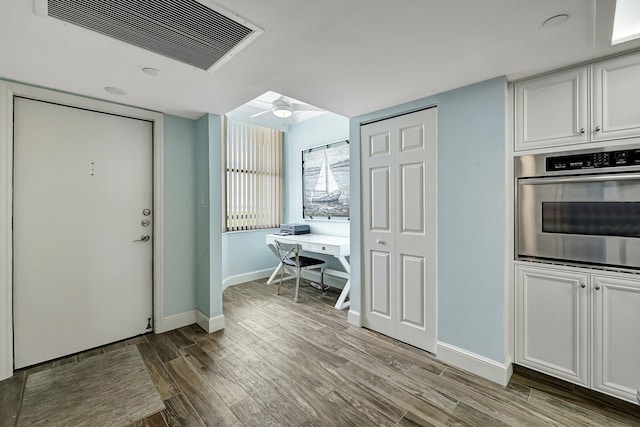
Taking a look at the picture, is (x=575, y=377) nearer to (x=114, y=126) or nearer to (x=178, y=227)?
(x=178, y=227)

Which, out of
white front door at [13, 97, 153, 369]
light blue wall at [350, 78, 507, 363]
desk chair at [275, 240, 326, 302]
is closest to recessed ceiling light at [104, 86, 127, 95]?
white front door at [13, 97, 153, 369]

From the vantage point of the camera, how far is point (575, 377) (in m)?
1.81

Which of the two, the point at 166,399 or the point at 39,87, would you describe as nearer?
the point at 166,399

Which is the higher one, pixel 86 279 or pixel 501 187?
pixel 501 187

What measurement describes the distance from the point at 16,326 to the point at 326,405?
2.43 metres

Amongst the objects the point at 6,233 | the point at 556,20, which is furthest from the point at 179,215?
the point at 556,20

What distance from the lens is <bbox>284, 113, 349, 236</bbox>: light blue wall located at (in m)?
4.13

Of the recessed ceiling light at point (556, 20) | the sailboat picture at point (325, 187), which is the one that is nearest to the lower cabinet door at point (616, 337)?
the recessed ceiling light at point (556, 20)

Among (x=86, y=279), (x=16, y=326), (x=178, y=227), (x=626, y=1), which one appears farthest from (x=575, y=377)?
(x=16, y=326)

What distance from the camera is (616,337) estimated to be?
1682 millimetres

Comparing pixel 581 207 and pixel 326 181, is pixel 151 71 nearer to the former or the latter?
pixel 326 181

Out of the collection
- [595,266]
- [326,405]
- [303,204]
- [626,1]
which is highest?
[626,1]

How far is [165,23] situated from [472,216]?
2.28 metres

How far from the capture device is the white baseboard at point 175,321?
2.75 meters
